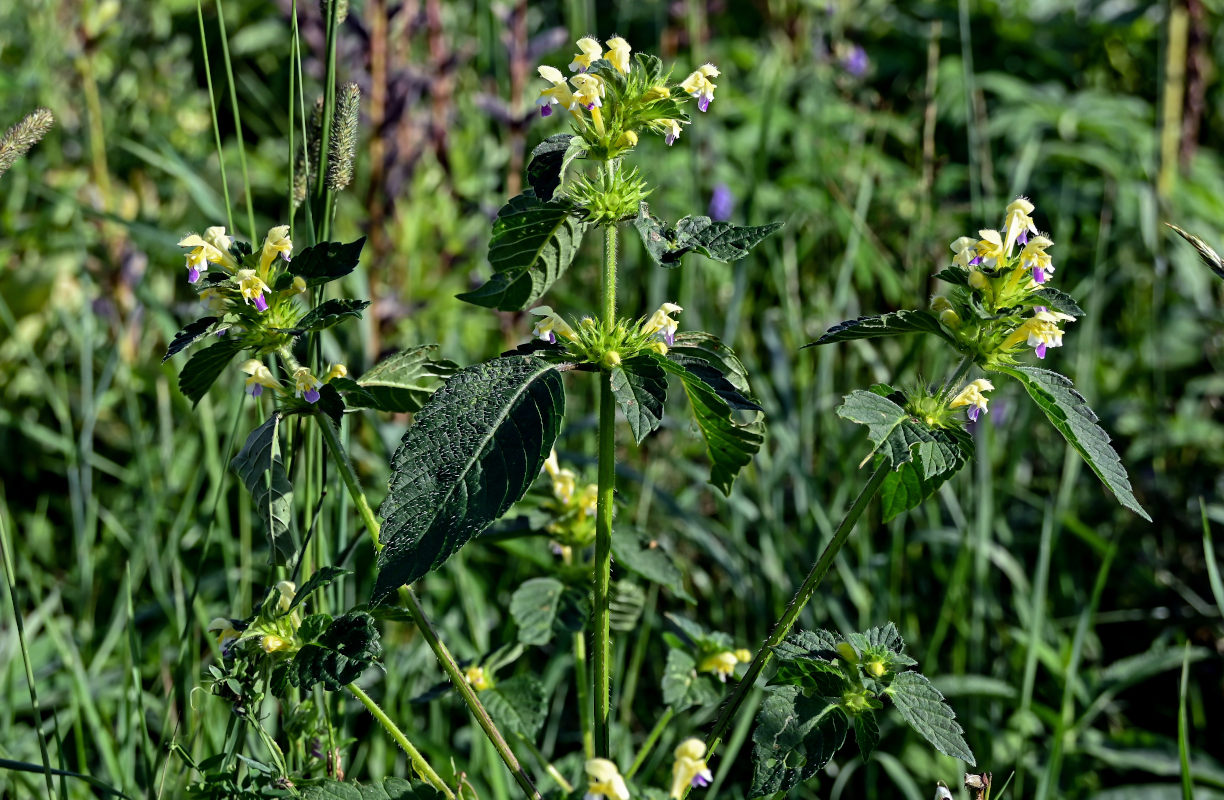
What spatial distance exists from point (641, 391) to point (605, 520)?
148 millimetres

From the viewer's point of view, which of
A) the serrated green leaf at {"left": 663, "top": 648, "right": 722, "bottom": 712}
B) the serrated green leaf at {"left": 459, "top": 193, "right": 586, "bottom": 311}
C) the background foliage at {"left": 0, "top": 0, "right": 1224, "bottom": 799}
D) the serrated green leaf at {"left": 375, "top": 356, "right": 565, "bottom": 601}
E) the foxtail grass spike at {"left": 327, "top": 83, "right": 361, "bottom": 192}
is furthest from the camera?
the background foliage at {"left": 0, "top": 0, "right": 1224, "bottom": 799}

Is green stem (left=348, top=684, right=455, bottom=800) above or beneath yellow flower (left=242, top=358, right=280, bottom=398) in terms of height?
beneath

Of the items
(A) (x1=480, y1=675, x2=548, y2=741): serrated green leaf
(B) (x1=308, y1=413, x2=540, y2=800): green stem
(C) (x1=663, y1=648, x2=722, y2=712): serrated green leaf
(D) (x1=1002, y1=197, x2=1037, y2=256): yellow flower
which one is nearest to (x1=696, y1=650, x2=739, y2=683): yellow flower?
(C) (x1=663, y1=648, x2=722, y2=712): serrated green leaf

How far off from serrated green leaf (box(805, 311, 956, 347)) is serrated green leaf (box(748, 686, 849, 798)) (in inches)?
11.5

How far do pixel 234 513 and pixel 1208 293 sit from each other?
2.49 m

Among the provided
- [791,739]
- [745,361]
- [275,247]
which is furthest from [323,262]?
[745,361]

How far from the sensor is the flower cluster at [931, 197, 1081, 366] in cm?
85

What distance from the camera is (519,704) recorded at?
3.48 feet

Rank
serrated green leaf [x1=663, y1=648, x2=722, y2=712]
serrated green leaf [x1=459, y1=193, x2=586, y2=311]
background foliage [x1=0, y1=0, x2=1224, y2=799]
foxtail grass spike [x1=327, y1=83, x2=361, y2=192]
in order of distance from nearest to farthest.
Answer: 1. serrated green leaf [x1=459, y1=193, x2=586, y2=311]
2. foxtail grass spike [x1=327, y1=83, x2=361, y2=192]
3. serrated green leaf [x1=663, y1=648, x2=722, y2=712]
4. background foliage [x1=0, y1=0, x2=1224, y2=799]

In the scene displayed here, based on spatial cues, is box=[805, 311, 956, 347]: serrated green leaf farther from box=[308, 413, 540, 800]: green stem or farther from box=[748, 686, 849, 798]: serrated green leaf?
box=[308, 413, 540, 800]: green stem

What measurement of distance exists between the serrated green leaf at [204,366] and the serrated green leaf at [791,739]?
509 mm

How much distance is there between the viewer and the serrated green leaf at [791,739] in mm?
804

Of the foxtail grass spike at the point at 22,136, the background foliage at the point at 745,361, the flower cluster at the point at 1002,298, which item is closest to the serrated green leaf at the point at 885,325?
the flower cluster at the point at 1002,298

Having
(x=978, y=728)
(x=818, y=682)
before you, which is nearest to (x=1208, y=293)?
(x=978, y=728)
